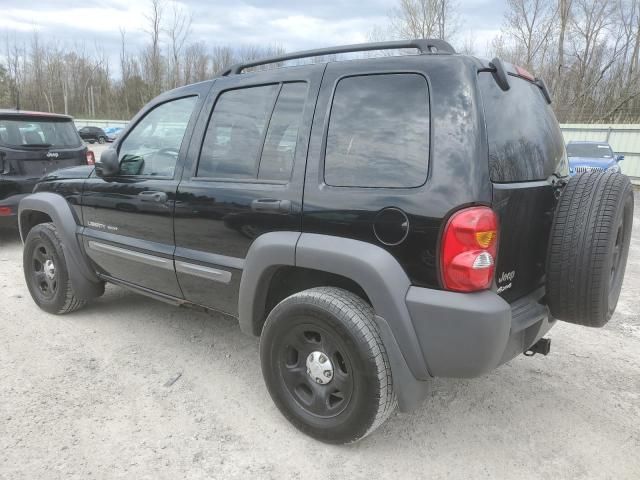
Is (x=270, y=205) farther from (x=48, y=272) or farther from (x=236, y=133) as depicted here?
(x=48, y=272)

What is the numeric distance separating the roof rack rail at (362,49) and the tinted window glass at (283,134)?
0.28 m

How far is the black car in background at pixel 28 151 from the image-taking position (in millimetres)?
Answer: 6352

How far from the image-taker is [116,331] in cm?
398

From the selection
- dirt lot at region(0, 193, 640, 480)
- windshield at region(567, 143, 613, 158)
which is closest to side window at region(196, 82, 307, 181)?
dirt lot at region(0, 193, 640, 480)

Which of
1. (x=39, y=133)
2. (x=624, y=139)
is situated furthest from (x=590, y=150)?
(x=39, y=133)

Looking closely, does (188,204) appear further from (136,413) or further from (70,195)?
(70,195)

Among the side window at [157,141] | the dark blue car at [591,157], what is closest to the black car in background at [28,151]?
the side window at [157,141]

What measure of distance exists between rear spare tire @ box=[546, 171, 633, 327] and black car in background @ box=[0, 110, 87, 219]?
641 centimetres

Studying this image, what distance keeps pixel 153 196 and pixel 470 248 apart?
2077mm

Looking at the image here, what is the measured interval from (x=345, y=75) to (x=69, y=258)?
9.04 feet

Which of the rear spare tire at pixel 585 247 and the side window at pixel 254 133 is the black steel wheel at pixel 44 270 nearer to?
the side window at pixel 254 133

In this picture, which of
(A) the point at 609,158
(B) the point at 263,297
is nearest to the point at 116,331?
(B) the point at 263,297

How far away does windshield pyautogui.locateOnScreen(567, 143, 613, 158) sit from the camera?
13451 mm

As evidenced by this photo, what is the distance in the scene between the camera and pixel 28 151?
6547 mm
